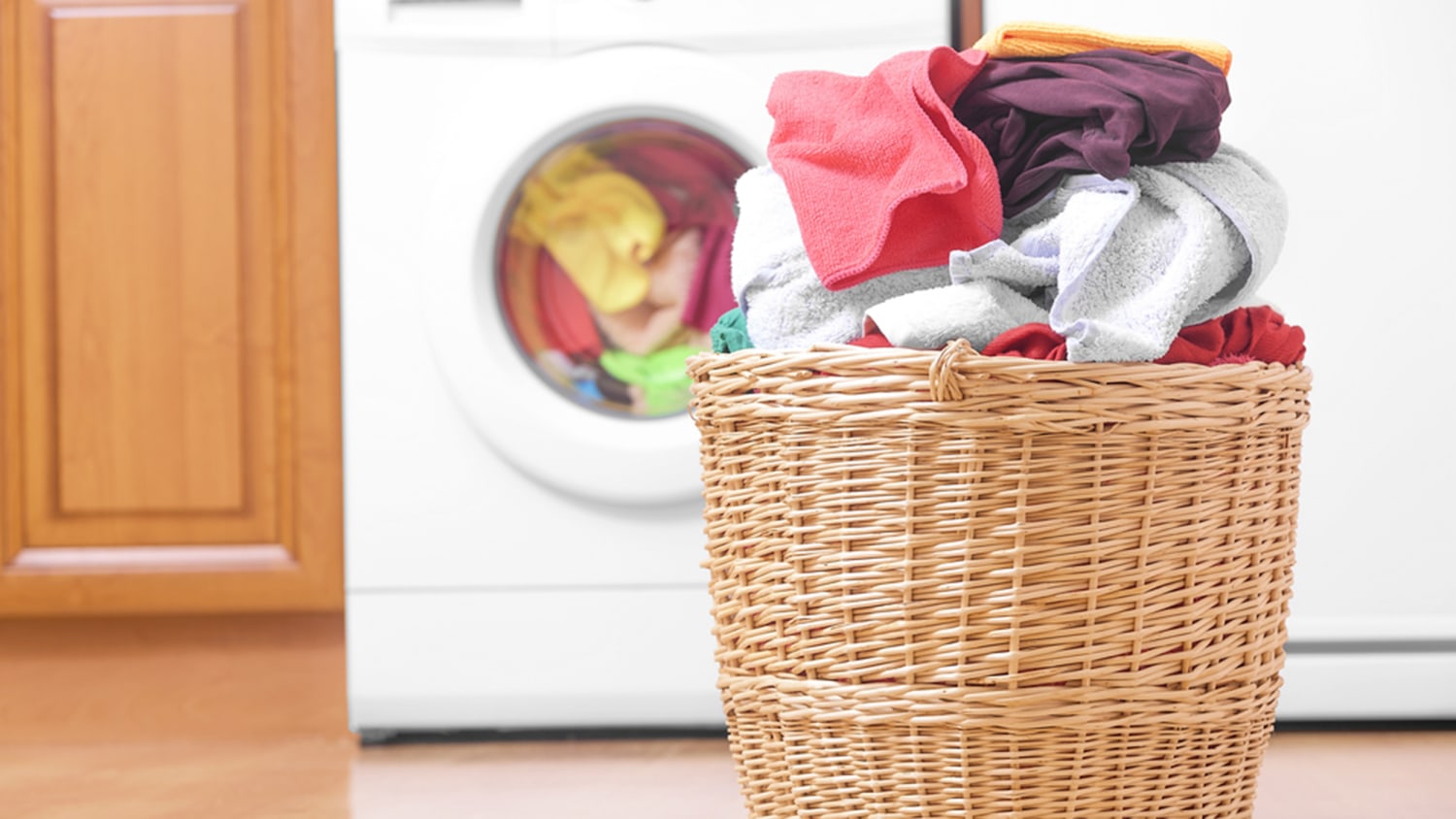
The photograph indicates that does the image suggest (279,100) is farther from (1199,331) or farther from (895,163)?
(1199,331)

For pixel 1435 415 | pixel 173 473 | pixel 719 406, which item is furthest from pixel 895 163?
pixel 173 473

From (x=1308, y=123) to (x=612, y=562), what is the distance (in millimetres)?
744

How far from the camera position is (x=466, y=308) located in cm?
106

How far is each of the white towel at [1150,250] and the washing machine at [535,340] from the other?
476 millimetres

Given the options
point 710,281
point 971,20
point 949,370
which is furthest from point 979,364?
point 971,20

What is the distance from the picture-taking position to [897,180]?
25.3 inches

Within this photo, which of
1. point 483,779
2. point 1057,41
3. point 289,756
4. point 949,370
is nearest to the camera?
point 949,370

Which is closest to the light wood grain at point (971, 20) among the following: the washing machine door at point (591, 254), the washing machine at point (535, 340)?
the washing machine at point (535, 340)

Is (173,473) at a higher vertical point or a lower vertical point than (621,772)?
higher

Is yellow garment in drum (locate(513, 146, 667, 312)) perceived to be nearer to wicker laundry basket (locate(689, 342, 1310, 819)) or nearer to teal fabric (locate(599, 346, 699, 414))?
teal fabric (locate(599, 346, 699, 414))

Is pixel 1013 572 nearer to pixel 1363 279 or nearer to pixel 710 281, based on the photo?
pixel 710 281

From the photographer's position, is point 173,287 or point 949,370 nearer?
point 949,370

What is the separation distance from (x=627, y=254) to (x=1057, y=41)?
0.49m

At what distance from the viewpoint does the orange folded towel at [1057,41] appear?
682 mm
